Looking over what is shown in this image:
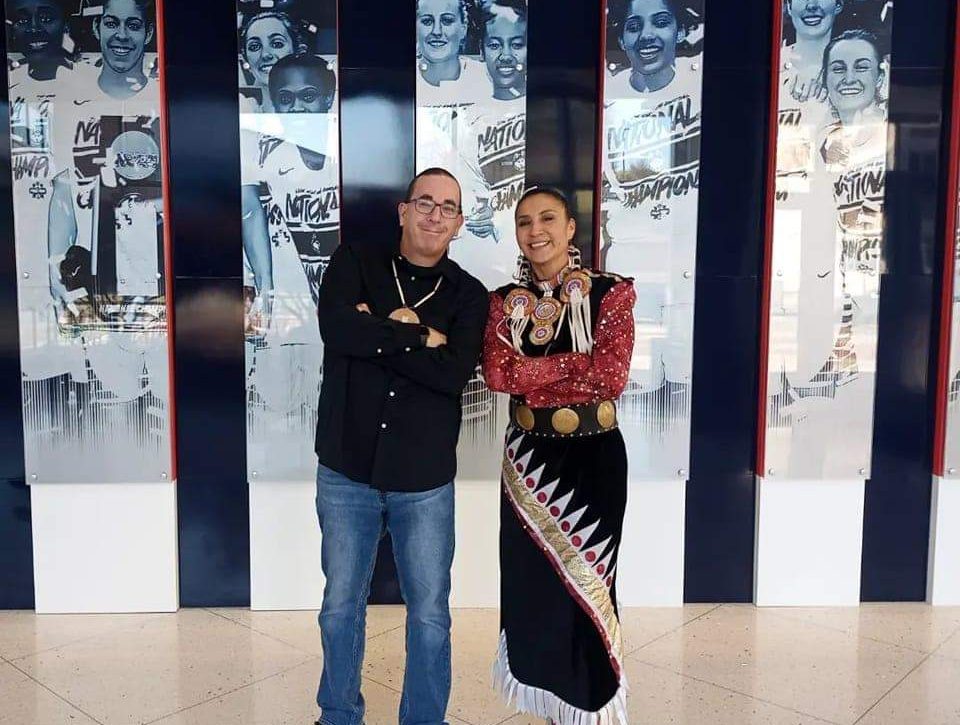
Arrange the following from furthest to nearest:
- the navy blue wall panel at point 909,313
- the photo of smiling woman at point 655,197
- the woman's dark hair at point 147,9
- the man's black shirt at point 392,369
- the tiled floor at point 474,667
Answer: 1. the navy blue wall panel at point 909,313
2. the photo of smiling woman at point 655,197
3. the woman's dark hair at point 147,9
4. the tiled floor at point 474,667
5. the man's black shirt at point 392,369

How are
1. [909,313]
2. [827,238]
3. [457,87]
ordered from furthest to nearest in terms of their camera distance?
[909,313]
[827,238]
[457,87]

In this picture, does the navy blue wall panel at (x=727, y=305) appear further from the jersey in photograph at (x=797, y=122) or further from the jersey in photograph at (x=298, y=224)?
the jersey in photograph at (x=298, y=224)

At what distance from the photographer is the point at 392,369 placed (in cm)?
249

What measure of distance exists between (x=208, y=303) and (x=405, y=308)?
1.45 meters

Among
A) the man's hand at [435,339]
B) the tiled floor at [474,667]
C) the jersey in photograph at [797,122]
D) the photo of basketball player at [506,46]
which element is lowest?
the tiled floor at [474,667]

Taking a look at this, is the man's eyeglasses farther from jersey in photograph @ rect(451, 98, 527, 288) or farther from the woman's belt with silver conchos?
jersey in photograph @ rect(451, 98, 527, 288)

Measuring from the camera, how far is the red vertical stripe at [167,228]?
11.5 ft

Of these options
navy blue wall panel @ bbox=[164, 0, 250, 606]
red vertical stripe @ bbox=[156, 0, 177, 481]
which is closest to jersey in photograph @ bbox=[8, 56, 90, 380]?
red vertical stripe @ bbox=[156, 0, 177, 481]

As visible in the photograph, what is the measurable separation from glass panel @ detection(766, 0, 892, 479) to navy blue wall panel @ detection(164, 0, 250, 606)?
2.30 m

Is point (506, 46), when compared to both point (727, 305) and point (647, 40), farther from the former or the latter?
point (727, 305)

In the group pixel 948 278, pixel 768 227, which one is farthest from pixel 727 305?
pixel 948 278

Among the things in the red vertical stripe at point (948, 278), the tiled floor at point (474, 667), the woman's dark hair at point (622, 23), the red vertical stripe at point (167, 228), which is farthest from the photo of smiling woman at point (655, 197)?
the red vertical stripe at point (167, 228)

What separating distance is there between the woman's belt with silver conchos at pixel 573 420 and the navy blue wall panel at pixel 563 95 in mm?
1295

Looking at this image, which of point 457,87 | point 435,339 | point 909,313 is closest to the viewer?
point 435,339
